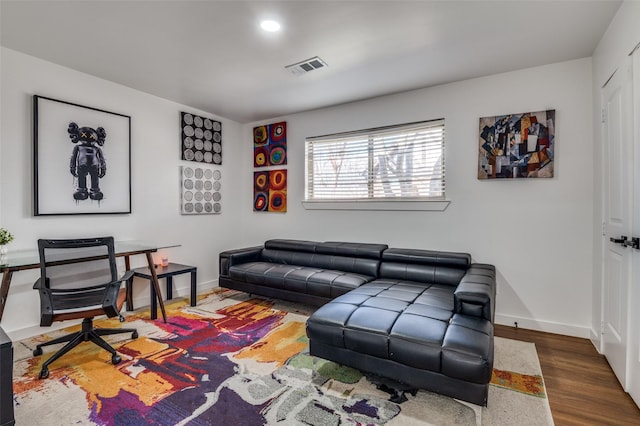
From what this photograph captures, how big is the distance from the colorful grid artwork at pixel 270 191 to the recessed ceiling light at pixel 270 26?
96.5 inches

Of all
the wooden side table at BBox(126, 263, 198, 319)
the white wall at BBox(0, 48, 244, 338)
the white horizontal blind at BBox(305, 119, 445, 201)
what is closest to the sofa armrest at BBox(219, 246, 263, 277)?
the wooden side table at BBox(126, 263, 198, 319)

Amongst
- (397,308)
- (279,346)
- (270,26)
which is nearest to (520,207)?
(397,308)

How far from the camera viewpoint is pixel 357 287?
3.04 metres

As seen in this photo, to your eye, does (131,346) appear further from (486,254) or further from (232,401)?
(486,254)

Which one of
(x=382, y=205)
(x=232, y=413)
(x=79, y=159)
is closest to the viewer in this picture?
(x=232, y=413)

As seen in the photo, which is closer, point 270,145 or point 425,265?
point 425,265

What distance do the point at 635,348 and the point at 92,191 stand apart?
475 centimetres

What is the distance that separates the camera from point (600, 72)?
254 cm

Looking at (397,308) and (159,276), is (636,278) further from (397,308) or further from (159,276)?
(159,276)

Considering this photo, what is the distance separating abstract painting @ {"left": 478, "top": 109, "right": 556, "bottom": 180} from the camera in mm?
2920

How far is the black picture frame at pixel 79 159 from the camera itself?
290cm

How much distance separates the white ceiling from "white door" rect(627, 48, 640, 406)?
2.24 ft

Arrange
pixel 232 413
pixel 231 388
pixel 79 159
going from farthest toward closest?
pixel 79 159 < pixel 231 388 < pixel 232 413

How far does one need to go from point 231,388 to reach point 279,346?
0.65m
